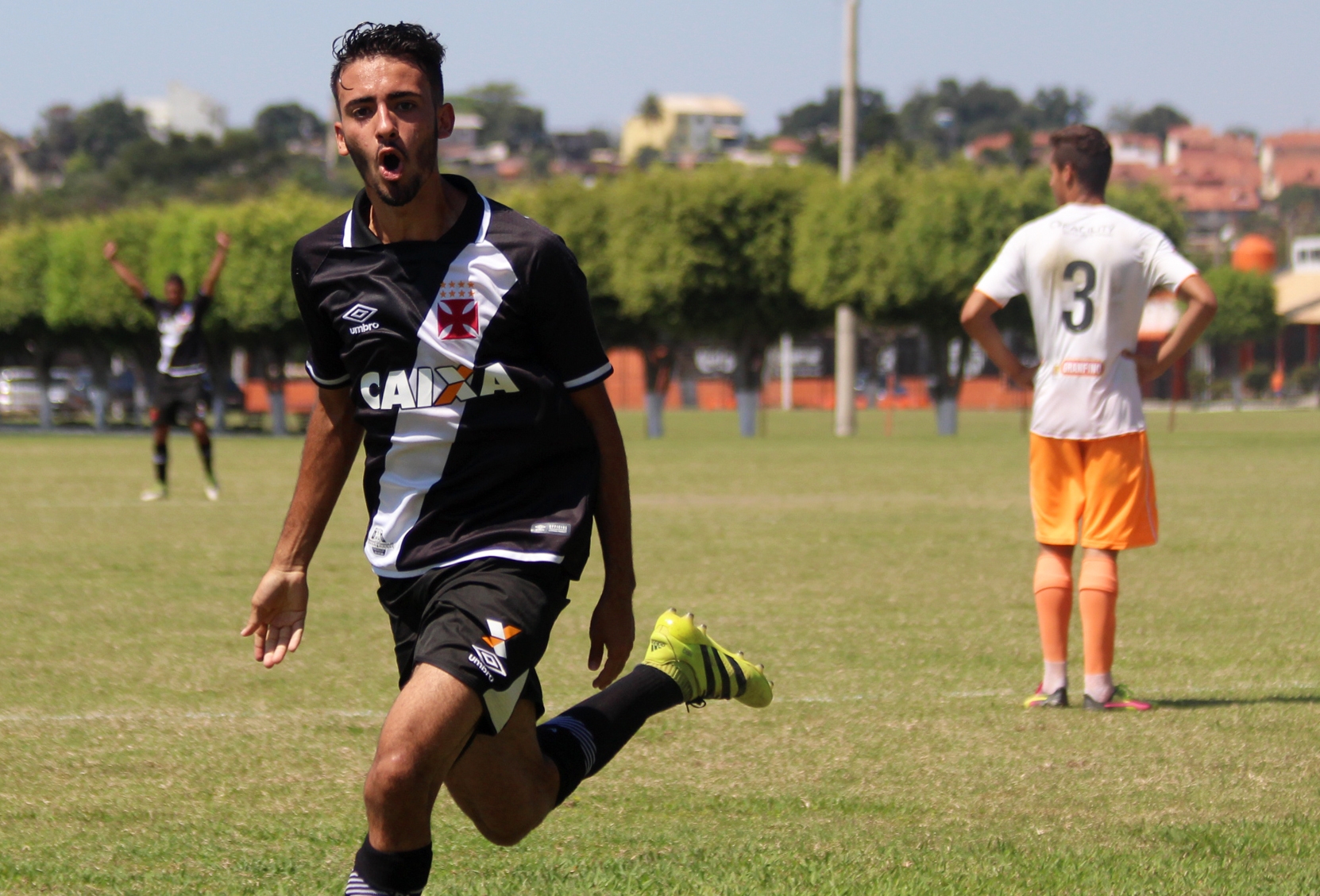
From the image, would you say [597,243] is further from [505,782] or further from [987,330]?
[505,782]

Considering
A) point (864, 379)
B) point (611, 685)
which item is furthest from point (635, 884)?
point (864, 379)

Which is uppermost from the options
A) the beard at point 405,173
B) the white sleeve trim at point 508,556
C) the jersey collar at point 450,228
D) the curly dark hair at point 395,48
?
the curly dark hair at point 395,48

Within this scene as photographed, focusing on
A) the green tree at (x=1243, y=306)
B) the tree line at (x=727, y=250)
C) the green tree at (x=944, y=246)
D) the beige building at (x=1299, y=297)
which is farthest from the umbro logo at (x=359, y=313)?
the beige building at (x=1299, y=297)

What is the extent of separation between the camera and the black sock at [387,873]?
3656 mm

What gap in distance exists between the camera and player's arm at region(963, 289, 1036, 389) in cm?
694

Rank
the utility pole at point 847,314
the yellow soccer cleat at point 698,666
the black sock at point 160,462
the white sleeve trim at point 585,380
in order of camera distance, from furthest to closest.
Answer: the utility pole at point 847,314 → the black sock at point 160,462 → the yellow soccer cleat at point 698,666 → the white sleeve trim at point 585,380

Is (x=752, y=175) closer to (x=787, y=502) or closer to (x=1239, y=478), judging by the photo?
(x=1239, y=478)

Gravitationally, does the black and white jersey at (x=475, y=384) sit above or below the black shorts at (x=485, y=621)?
above

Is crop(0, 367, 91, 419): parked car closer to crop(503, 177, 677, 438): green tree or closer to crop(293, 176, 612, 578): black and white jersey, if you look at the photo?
crop(503, 177, 677, 438): green tree

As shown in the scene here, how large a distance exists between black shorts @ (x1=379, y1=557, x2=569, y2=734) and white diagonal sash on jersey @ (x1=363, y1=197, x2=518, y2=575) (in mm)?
140

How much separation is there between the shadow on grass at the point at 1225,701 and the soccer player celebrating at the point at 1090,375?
0.16 m

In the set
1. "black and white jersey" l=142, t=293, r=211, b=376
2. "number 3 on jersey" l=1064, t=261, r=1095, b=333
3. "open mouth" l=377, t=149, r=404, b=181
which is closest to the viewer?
"open mouth" l=377, t=149, r=404, b=181

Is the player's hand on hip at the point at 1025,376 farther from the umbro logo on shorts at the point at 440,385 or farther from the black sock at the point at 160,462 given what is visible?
the black sock at the point at 160,462

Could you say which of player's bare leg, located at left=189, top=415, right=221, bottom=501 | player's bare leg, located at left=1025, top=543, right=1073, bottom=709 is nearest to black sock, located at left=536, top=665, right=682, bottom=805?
player's bare leg, located at left=1025, top=543, right=1073, bottom=709
